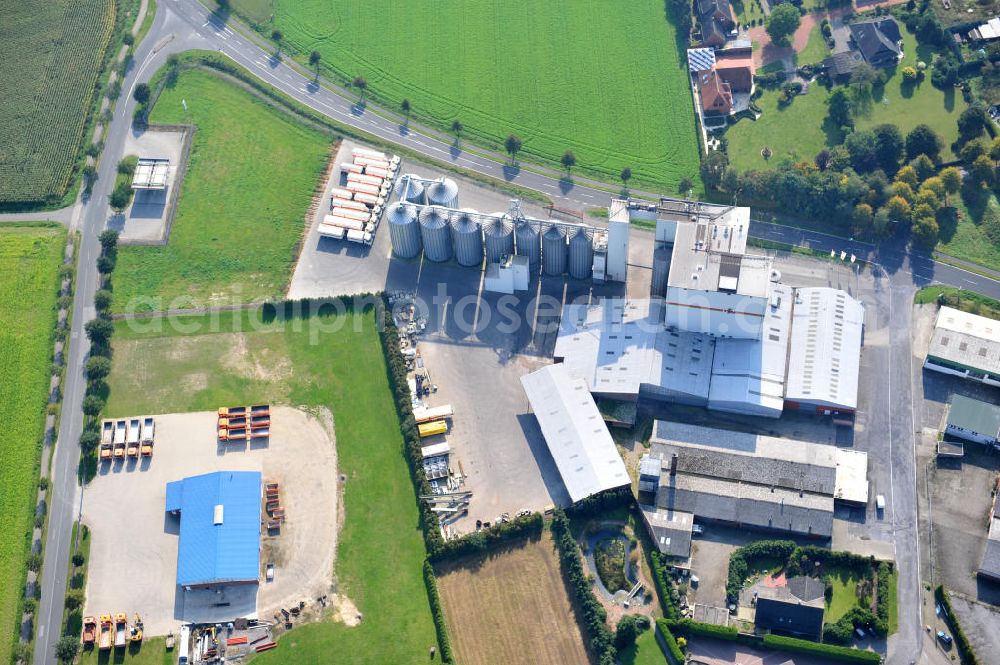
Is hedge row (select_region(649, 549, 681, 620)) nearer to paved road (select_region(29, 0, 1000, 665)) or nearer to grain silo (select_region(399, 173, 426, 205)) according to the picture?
paved road (select_region(29, 0, 1000, 665))

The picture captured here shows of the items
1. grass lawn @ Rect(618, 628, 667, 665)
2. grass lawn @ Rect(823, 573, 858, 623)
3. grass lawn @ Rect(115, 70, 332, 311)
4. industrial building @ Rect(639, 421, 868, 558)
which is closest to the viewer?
grass lawn @ Rect(618, 628, 667, 665)

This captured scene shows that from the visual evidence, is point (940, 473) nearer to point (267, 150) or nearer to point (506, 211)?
point (506, 211)

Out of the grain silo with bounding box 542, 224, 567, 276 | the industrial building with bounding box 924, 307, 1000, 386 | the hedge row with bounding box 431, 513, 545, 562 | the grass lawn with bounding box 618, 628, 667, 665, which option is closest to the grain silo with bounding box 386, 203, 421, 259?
the grain silo with bounding box 542, 224, 567, 276

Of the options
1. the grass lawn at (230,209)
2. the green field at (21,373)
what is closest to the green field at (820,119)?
the grass lawn at (230,209)

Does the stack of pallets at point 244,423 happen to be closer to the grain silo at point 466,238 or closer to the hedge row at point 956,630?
the grain silo at point 466,238

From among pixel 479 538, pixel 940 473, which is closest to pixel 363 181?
pixel 479 538

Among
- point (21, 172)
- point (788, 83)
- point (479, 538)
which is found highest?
point (788, 83)
